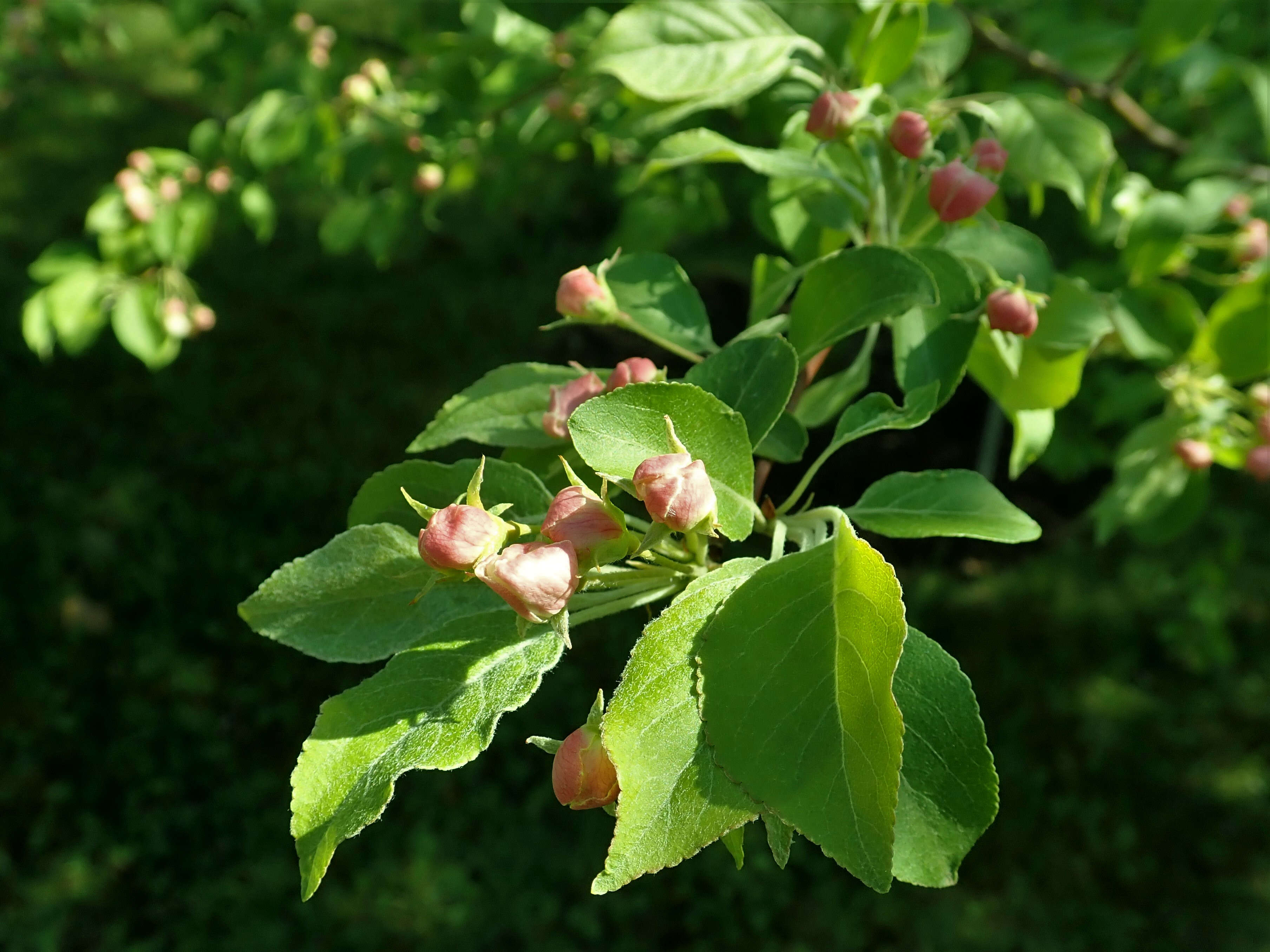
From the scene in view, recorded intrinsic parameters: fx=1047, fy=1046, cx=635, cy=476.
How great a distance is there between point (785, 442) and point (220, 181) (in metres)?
1.62

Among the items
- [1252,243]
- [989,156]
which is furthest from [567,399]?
[1252,243]

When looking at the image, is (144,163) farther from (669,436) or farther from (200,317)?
(669,436)

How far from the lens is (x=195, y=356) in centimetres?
360

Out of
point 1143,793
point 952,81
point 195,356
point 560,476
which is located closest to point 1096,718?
point 1143,793

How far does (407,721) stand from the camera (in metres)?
0.69

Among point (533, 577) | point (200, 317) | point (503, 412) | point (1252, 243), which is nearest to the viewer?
point (533, 577)

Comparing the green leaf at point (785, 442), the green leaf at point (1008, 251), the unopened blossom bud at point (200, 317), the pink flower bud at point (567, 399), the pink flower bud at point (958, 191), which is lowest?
the unopened blossom bud at point (200, 317)

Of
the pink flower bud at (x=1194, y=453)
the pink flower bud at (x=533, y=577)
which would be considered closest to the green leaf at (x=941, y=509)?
the pink flower bud at (x=533, y=577)

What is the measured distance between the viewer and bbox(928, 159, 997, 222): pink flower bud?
2.94 feet

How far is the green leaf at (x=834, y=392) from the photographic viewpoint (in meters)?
0.99

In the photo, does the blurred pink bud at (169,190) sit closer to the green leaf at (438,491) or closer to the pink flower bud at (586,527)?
the green leaf at (438,491)

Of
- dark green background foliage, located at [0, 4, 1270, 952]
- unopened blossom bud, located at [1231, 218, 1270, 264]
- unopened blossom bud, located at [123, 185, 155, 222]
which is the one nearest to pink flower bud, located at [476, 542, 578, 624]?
dark green background foliage, located at [0, 4, 1270, 952]

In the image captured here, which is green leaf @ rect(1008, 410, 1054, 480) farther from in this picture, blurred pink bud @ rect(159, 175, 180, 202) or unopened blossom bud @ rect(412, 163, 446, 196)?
blurred pink bud @ rect(159, 175, 180, 202)

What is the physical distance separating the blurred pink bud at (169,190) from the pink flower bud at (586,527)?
1702 millimetres
